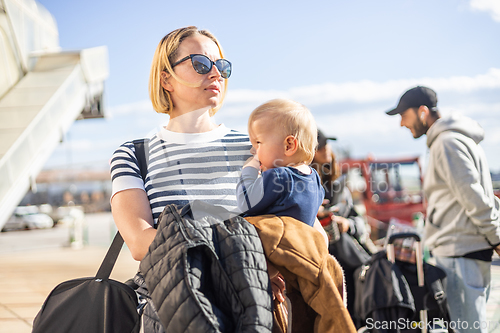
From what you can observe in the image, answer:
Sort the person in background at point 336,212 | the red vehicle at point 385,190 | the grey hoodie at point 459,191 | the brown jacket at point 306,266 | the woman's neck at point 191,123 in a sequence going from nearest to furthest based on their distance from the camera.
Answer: the brown jacket at point 306,266, the woman's neck at point 191,123, the grey hoodie at point 459,191, the person in background at point 336,212, the red vehicle at point 385,190

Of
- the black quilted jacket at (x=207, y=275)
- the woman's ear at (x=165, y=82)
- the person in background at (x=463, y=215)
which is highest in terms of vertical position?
the woman's ear at (x=165, y=82)

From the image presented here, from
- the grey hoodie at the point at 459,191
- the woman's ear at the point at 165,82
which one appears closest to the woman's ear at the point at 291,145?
the woman's ear at the point at 165,82

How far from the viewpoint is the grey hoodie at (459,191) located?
2.27 m

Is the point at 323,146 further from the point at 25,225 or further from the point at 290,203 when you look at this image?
the point at 25,225

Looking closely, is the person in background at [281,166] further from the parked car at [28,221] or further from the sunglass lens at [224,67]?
the parked car at [28,221]

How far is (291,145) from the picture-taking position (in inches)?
47.7

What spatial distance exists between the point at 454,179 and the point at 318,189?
4.72 feet

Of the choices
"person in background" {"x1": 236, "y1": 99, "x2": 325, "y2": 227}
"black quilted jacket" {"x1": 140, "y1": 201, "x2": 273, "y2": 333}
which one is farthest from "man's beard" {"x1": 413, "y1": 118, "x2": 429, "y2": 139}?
"black quilted jacket" {"x1": 140, "y1": 201, "x2": 273, "y2": 333}

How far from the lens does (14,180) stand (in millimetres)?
9969

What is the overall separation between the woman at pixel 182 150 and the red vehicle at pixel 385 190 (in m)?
9.23

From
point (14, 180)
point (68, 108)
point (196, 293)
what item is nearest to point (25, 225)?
point (68, 108)

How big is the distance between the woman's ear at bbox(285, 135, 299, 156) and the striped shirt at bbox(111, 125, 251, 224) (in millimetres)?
144

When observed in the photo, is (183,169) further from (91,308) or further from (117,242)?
(91,308)

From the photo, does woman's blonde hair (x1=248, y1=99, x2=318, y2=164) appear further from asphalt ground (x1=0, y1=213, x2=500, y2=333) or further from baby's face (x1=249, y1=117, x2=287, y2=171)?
asphalt ground (x1=0, y1=213, x2=500, y2=333)
